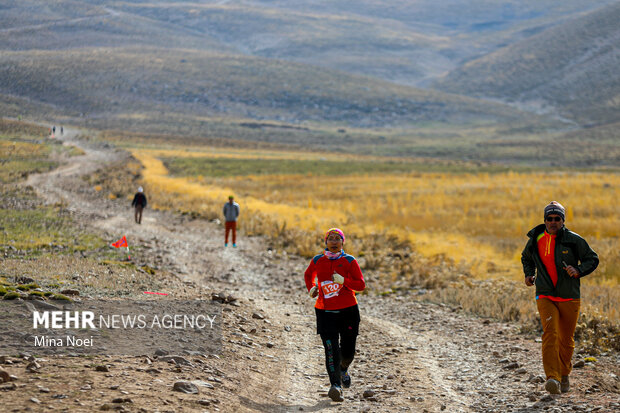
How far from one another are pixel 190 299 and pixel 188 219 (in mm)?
17262

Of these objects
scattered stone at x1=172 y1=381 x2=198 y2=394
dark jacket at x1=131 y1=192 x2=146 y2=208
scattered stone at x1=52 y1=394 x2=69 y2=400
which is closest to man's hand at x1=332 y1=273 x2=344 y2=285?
scattered stone at x1=172 y1=381 x2=198 y2=394

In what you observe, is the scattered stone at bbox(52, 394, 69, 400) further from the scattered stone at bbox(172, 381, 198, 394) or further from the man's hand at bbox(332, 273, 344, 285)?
the man's hand at bbox(332, 273, 344, 285)

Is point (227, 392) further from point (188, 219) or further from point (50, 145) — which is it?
point (50, 145)

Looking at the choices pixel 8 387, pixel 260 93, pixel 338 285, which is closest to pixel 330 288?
pixel 338 285

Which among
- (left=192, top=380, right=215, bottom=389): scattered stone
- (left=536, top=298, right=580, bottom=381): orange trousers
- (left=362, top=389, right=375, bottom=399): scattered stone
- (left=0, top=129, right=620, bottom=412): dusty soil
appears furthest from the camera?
(left=362, top=389, right=375, bottom=399): scattered stone

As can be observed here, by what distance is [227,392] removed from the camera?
22.6 ft

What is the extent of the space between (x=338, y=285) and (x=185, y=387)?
209 centimetres

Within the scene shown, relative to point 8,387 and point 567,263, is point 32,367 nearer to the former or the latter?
point 8,387

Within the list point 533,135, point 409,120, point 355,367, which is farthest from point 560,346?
point 409,120

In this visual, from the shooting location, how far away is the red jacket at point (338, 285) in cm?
735

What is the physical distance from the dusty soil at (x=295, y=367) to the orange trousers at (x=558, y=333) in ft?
1.16

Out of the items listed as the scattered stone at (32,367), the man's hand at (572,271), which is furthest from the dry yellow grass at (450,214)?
the scattered stone at (32,367)

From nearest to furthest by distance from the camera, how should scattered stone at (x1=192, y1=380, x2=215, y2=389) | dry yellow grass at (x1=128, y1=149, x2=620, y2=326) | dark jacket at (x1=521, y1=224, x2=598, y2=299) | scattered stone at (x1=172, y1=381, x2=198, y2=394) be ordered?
scattered stone at (x1=172, y1=381, x2=198, y2=394) → scattered stone at (x1=192, y1=380, x2=215, y2=389) → dark jacket at (x1=521, y1=224, x2=598, y2=299) → dry yellow grass at (x1=128, y1=149, x2=620, y2=326)

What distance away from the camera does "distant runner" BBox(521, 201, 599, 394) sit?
23.9 feet
